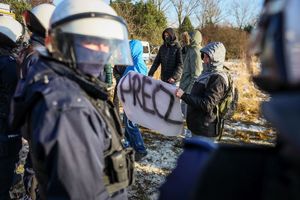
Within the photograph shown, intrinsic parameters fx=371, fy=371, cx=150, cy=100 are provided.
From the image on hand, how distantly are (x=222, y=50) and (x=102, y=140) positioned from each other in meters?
2.44

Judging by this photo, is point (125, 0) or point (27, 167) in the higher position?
point (125, 0)

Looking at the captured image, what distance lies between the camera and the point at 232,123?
7.42 metres

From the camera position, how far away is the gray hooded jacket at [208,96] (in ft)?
11.4

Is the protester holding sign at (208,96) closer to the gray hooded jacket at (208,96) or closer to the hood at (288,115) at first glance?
the gray hooded jacket at (208,96)

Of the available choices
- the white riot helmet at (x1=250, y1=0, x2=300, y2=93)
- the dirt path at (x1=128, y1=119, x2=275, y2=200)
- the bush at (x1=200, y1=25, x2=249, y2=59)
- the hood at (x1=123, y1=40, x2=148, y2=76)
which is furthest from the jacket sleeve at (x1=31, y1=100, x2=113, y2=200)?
the bush at (x1=200, y1=25, x2=249, y2=59)

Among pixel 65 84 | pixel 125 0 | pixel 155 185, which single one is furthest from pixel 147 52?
pixel 65 84

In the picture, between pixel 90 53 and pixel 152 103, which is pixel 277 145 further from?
pixel 152 103

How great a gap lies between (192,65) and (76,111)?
177 inches

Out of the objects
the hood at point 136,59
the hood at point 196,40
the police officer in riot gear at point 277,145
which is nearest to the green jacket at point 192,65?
Answer: the hood at point 196,40

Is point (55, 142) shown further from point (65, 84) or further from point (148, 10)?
point (148, 10)

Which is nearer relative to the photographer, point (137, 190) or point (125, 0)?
point (137, 190)

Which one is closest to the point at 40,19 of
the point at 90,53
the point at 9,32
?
the point at 9,32

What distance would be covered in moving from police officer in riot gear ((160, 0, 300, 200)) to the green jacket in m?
4.83

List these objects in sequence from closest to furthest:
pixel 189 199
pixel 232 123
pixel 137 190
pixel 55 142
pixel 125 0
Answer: pixel 189 199 < pixel 55 142 < pixel 137 190 < pixel 232 123 < pixel 125 0
